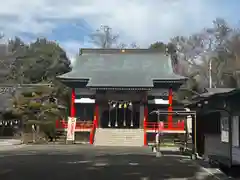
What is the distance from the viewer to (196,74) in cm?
5850

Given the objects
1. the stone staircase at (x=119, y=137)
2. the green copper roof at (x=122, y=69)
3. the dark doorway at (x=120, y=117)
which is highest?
the green copper roof at (x=122, y=69)

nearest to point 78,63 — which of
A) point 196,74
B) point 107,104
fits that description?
point 107,104

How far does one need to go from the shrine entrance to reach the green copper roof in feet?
7.85

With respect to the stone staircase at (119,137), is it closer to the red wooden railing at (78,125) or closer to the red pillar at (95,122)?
the red pillar at (95,122)

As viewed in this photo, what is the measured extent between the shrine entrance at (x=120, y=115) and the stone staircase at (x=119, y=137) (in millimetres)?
2598

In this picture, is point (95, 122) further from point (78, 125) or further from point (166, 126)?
point (166, 126)

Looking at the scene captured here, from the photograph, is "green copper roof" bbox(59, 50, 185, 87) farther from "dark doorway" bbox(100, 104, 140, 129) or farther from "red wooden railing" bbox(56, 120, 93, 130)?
"red wooden railing" bbox(56, 120, 93, 130)

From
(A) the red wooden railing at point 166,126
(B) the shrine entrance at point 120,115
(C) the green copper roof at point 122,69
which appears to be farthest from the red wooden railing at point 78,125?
(A) the red wooden railing at point 166,126

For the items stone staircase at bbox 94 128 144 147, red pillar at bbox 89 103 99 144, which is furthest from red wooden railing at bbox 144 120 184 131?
red pillar at bbox 89 103 99 144

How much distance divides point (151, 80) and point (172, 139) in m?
5.81

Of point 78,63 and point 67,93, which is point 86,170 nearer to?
point 78,63

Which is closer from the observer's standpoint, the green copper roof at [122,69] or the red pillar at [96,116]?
the red pillar at [96,116]

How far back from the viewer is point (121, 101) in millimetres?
40625

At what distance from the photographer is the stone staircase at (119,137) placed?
36.6 metres
